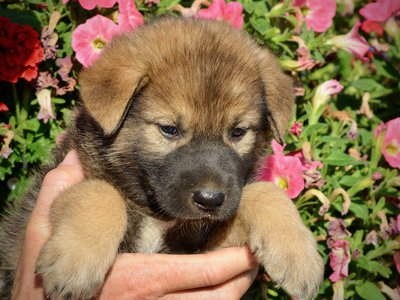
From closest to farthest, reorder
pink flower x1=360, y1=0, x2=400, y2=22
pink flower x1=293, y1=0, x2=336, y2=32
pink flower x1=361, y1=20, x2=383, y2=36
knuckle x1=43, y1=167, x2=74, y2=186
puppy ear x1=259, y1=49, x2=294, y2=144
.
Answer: knuckle x1=43, y1=167, x2=74, y2=186 < puppy ear x1=259, y1=49, x2=294, y2=144 < pink flower x1=293, y1=0, x2=336, y2=32 < pink flower x1=360, y1=0, x2=400, y2=22 < pink flower x1=361, y1=20, x2=383, y2=36

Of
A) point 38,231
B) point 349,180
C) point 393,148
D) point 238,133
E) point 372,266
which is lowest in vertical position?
point 372,266

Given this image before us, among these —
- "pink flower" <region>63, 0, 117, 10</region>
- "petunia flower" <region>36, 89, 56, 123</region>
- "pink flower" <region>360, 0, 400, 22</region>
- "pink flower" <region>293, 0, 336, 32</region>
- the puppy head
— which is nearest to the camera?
the puppy head

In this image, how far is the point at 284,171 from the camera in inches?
130

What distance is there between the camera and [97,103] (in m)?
2.69

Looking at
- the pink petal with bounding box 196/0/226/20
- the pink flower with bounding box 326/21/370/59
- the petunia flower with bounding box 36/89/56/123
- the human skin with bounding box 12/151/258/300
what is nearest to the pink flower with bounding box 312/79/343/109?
the pink flower with bounding box 326/21/370/59

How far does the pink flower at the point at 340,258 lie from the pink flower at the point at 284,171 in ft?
1.29

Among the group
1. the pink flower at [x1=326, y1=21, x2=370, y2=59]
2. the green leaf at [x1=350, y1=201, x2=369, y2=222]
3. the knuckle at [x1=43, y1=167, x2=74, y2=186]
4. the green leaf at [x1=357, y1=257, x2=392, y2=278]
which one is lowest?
the green leaf at [x1=357, y1=257, x2=392, y2=278]

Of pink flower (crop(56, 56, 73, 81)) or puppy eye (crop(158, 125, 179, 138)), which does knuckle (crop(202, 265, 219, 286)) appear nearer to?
puppy eye (crop(158, 125, 179, 138))

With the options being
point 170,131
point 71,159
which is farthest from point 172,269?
point 71,159

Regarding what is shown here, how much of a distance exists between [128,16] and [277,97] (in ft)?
3.37

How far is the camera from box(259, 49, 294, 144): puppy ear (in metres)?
3.04

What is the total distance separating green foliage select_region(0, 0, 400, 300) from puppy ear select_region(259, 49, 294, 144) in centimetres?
38

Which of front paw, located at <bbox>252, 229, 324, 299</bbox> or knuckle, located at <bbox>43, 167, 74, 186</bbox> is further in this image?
knuckle, located at <bbox>43, 167, 74, 186</bbox>

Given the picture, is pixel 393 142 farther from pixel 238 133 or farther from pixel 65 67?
pixel 65 67
